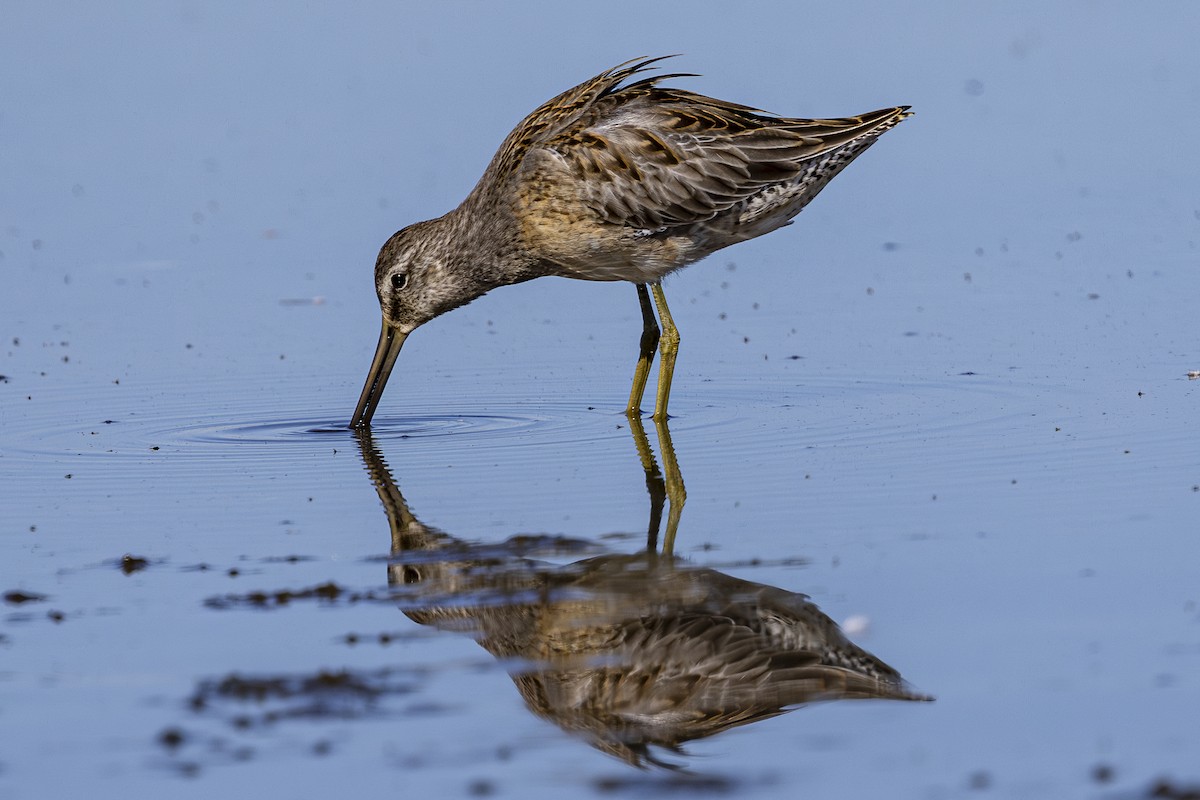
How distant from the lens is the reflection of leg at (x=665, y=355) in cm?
781

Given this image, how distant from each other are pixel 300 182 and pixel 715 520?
6569 millimetres

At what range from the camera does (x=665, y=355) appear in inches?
319

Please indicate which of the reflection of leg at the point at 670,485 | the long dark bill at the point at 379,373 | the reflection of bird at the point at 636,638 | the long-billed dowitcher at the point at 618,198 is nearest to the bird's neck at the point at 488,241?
the long-billed dowitcher at the point at 618,198

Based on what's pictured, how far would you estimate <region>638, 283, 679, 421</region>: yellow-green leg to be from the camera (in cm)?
781

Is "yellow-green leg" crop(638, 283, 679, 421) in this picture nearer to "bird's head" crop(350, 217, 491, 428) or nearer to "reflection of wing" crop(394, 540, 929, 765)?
"bird's head" crop(350, 217, 491, 428)

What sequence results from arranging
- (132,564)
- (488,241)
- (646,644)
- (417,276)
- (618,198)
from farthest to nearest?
(417,276), (488,241), (618,198), (132,564), (646,644)

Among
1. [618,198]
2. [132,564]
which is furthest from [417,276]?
[132,564]

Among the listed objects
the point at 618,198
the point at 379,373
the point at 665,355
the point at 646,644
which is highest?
the point at 618,198

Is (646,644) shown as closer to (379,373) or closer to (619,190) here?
(619,190)

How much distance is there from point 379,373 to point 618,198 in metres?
1.30

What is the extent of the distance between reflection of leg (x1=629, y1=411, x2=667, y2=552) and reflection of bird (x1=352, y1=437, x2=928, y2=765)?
9.5 inches

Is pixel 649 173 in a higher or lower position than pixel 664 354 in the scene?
higher

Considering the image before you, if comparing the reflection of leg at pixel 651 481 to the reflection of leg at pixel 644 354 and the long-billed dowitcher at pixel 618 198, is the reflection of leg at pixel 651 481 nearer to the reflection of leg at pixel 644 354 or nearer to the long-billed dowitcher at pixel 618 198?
the reflection of leg at pixel 644 354

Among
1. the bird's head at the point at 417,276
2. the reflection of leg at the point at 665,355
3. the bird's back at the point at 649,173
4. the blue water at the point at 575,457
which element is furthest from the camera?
the bird's head at the point at 417,276
